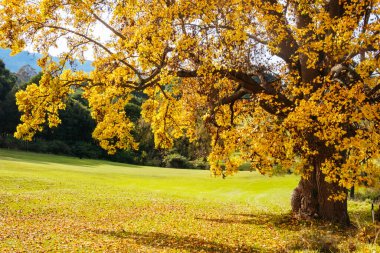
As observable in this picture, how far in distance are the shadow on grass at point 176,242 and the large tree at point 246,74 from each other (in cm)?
437

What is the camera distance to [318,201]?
61.5ft

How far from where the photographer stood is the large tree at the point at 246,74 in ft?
46.0

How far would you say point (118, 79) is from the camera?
16.6 metres

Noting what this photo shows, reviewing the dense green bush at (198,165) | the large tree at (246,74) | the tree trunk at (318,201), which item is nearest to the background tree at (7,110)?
the dense green bush at (198,165)

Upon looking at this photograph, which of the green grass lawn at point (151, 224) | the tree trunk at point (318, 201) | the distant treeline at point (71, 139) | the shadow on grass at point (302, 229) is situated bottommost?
the green grass lawn at point (151, 224)

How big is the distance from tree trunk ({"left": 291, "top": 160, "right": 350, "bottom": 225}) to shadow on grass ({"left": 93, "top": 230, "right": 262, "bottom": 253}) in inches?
236

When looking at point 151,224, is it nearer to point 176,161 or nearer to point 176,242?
point 176,242

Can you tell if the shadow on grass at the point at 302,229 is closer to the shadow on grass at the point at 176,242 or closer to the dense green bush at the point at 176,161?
the shadow on grass at the point at 176,242

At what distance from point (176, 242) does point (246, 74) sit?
8.05 metres

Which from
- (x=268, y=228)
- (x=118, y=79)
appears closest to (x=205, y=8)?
(x=118, y=79)

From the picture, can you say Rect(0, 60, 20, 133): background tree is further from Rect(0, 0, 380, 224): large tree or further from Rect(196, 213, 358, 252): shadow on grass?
Rect(196, 213, 358, 252): shadow on grass

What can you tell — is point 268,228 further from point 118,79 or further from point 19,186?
point 19,186

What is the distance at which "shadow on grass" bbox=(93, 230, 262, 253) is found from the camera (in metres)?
13.4

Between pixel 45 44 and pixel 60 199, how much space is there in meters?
11.8
